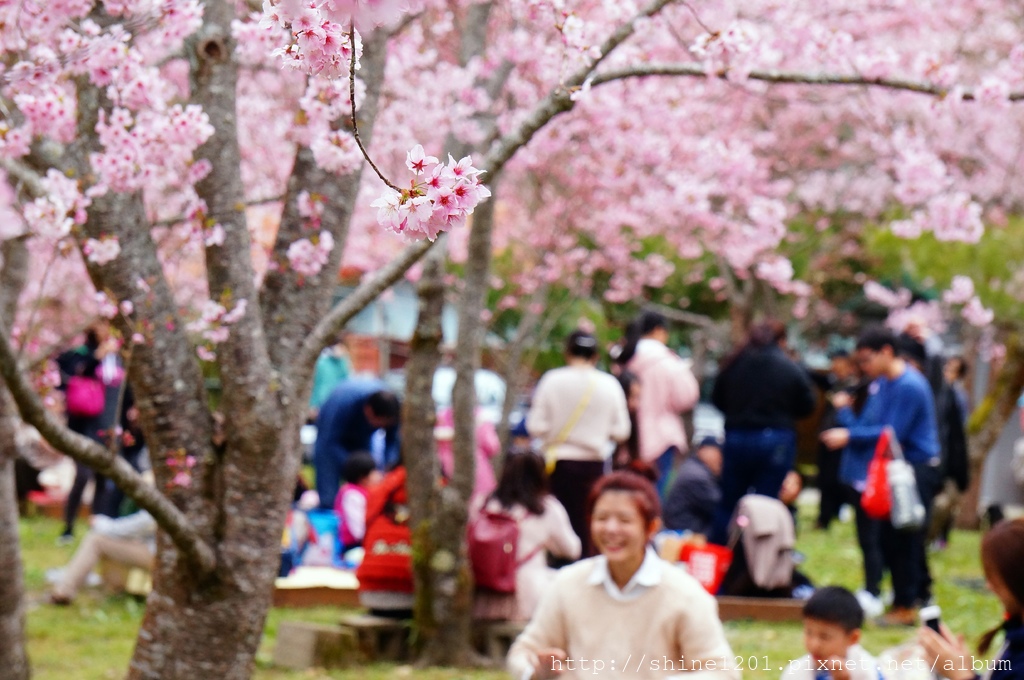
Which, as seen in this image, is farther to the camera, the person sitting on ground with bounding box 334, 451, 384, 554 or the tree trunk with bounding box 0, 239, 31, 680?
the person sitting on ground with bounding box 334, 451, 384, 554

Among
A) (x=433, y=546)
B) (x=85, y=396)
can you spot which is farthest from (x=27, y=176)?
(x=85, y=396)

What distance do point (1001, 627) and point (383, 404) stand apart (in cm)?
599

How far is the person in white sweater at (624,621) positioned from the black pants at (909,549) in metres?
3.70

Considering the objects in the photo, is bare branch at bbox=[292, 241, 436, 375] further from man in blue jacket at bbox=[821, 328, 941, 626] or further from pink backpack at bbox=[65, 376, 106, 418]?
pink backpack at bbox=[65, 376, 106, 418]

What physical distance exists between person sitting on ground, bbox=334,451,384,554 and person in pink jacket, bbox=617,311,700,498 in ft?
6.08

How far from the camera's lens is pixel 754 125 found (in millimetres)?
14789

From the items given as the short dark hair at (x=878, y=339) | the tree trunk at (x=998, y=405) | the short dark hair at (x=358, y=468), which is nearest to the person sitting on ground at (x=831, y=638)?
the short dark hair at (x=878, y=339)

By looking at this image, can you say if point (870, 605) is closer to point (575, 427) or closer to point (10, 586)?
point (575, 427)

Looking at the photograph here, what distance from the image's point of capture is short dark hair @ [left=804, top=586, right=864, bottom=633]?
3660 millimetres

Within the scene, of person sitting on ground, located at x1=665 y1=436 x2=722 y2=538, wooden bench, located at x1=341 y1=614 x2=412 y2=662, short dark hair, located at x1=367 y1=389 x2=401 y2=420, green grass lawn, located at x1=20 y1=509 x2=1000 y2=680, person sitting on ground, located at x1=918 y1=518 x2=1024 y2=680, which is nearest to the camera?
person sitting on ground, located at x1=918 y1=518 x2=1024 y2=680

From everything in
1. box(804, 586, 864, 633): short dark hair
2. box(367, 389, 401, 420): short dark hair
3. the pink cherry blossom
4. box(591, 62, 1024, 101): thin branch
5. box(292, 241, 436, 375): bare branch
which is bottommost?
box(804, 586, 864, 633): short dark hair

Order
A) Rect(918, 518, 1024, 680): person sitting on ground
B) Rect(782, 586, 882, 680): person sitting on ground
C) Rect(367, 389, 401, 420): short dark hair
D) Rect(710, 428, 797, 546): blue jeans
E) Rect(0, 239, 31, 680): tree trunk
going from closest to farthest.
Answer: Rect(918, 518, 1024, 680): person sitting on ground, Rect(782, 586, 882, 680): person sitting on ground, Rect(0, 239, 31, 680): tree trunk, Rect(710, 428, 797, 546): blue jeans, Rect(367, 389, 401, 420): short dark hair

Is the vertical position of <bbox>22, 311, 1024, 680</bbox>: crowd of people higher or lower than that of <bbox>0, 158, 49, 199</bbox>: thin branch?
lower

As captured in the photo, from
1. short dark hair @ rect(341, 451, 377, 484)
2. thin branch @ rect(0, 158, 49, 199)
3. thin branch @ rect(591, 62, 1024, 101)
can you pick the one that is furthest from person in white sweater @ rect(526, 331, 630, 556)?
thin branch @ rect(0, 158, 49, 199)
